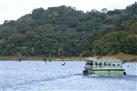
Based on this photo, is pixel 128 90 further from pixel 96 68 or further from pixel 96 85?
pixel 96 68

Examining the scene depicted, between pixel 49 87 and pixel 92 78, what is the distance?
24.1 meters

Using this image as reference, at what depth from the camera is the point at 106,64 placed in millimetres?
111625

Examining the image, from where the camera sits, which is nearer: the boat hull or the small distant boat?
the boat hull

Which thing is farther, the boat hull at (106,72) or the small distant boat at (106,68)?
the small distant boat at (106,68)

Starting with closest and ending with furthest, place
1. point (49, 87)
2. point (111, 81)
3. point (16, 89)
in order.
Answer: point (16, 89) → point (49, 87) → point (111, 81)

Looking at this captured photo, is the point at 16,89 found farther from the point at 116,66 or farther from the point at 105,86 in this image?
the point at 116,66

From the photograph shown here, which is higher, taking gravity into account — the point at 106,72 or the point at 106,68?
the point at 106,68

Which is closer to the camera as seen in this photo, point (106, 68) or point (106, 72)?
point (106, 72)

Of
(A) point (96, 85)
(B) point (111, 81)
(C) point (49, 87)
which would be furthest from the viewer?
(B) point (111, 81)

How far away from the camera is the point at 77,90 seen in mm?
80375

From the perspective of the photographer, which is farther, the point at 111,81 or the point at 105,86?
the point at 111,81

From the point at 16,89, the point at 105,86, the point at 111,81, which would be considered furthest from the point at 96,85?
the point at 16,89

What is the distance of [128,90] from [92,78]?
25140 mm

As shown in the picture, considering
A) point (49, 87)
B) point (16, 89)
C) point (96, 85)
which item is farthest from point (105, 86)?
point (16, 89)
